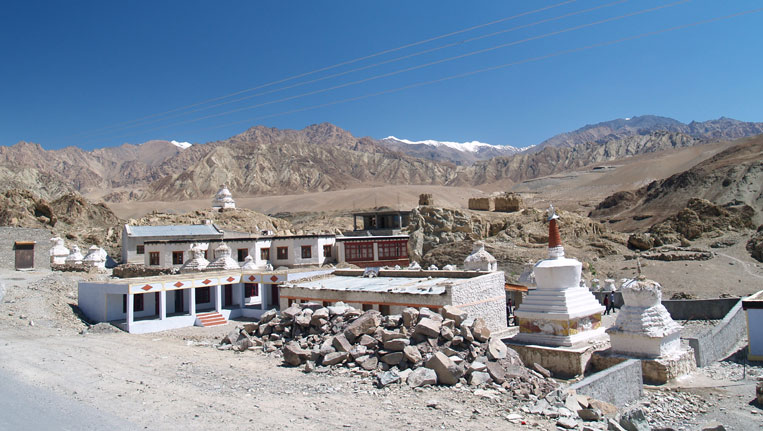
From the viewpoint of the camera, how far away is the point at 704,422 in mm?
11094

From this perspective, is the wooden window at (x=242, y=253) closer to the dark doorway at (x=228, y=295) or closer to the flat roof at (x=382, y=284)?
the dark doorway at (x=228, y=295)

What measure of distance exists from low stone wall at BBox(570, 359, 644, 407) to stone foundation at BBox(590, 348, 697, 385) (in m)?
0.95

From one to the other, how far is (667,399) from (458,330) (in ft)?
15.5

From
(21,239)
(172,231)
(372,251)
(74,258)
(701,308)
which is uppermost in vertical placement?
(172,231)

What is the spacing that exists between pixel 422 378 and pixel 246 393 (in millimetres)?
3534

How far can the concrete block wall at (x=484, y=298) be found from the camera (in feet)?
58.6

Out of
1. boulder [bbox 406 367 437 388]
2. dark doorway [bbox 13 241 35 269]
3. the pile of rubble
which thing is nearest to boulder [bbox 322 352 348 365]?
the pile of rubble

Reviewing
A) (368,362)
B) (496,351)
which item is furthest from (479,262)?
(368,362)

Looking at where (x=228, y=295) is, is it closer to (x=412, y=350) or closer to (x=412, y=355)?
(x=412, y=350)

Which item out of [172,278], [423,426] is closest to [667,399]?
[423,426]

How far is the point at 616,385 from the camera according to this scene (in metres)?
11.8

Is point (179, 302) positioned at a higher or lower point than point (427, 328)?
lower

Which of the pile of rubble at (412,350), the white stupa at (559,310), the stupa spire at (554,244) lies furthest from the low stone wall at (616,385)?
the stupa spire at (554,244)

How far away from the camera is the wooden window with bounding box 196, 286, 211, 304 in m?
26.7
